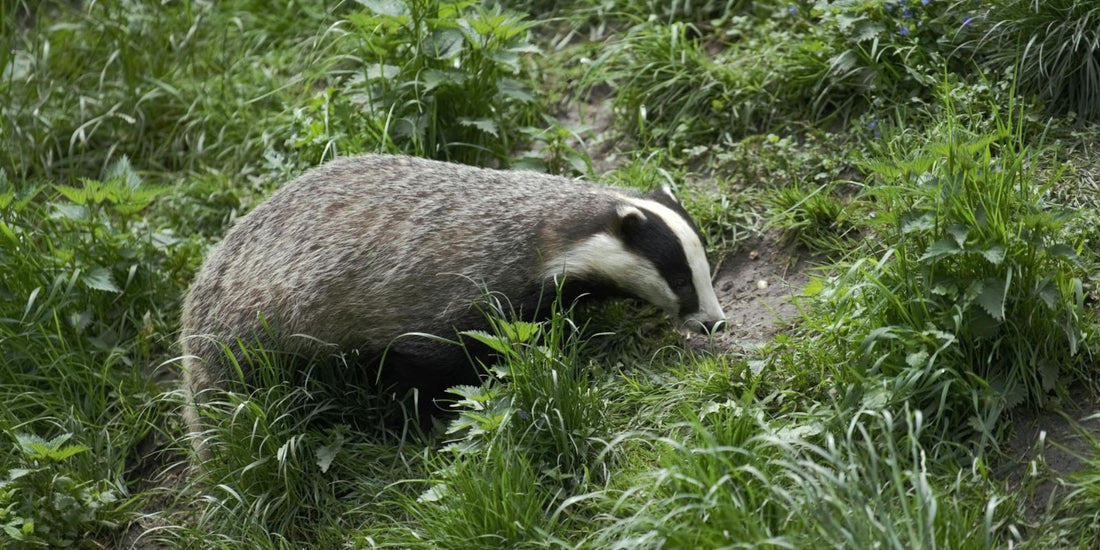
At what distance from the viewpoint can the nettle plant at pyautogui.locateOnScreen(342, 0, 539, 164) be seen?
17.9ft

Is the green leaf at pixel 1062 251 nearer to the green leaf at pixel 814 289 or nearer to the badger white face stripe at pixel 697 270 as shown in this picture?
the green leaf at pixel 814 289

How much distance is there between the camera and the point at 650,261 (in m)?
4.49

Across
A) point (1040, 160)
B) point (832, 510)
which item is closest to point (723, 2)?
point (1040, 160)

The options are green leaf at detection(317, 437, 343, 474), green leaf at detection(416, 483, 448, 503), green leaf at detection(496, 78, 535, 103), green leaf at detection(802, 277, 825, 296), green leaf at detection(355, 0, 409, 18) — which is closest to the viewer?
green leaf at detection(416, 483, 448, 503)

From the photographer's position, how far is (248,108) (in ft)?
21.2

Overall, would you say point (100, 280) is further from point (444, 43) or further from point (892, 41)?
point (892, 41)

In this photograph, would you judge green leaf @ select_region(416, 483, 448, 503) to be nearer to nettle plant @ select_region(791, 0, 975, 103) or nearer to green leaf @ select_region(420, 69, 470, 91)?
green leaf @ select_region(420, 69, 470, 91)

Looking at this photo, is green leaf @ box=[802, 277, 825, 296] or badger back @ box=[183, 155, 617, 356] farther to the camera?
badger back @ box=[183, 155, 617, 356]

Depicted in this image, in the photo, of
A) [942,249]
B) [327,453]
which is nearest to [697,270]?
[942,249]

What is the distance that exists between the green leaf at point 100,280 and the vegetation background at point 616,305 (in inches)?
1.0

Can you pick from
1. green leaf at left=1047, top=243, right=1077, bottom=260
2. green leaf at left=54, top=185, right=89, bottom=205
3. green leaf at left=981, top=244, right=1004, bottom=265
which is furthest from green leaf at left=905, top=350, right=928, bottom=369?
green leaf at left=54, top=185, right=89, bottom=205

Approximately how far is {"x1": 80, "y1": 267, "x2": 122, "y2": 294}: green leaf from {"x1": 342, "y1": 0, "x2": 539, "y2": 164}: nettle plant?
1.45m

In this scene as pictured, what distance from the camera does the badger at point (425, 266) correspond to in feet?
14.8

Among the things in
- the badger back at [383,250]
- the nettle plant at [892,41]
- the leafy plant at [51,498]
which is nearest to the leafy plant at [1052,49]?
Result: the nettle plant at [892,41]
